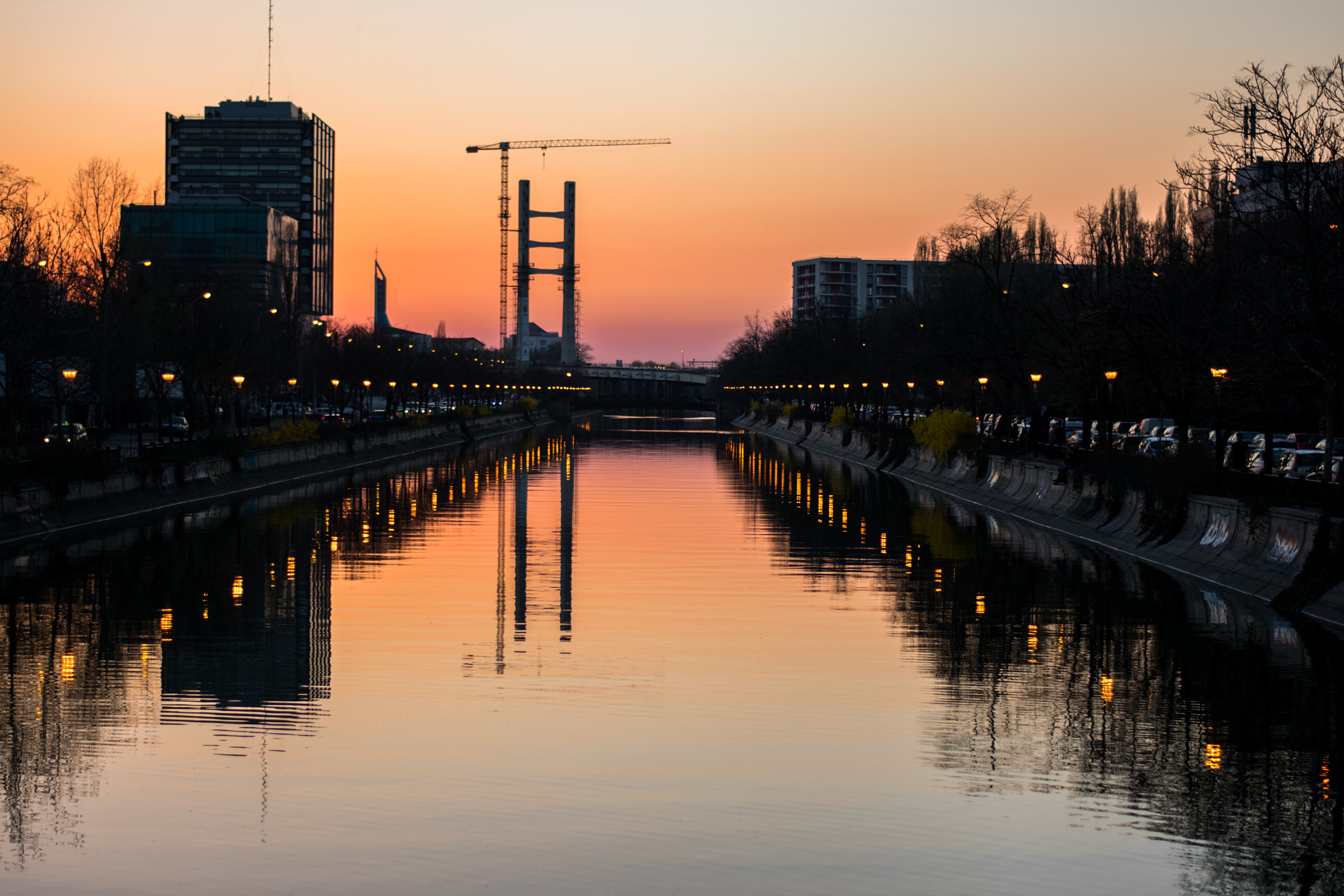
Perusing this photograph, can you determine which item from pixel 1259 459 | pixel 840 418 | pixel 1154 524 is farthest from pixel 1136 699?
pixel 840 418

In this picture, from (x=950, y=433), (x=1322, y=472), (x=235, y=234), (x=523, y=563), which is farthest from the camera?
(x=235, y=234)

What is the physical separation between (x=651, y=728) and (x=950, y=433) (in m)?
45.6

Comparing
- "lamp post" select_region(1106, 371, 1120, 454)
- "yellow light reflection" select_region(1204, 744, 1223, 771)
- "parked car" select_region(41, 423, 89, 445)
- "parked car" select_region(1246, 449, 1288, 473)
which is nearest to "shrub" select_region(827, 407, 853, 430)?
"lamp post" select_region(1106, 371, 1120, 454)

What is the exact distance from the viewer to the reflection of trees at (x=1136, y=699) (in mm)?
12258

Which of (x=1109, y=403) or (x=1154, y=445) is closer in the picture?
(x=1109, y=403)

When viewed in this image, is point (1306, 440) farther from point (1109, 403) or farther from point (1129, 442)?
point (1109, 403)

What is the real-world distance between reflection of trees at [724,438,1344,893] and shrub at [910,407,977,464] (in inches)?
967

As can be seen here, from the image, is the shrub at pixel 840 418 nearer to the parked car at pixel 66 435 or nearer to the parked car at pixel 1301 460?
the parked car at pixel 66 435

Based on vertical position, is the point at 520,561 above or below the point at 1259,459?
below

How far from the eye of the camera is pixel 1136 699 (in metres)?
17.5

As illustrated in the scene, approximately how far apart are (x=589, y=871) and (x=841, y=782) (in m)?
3.37

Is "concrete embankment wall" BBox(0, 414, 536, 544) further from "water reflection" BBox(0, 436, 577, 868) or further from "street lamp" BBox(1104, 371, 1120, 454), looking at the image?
"street lamp" BBox(1104, 371, 1120, 454)

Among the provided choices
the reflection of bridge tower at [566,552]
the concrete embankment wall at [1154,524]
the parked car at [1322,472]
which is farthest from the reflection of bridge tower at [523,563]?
the parked car at [1322,472]

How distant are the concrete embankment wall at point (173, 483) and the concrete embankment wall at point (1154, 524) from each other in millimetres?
26004
